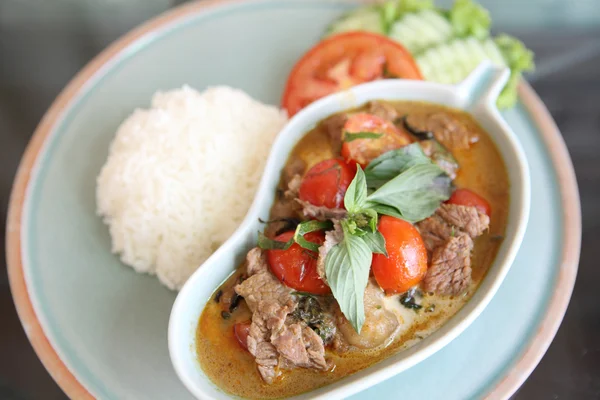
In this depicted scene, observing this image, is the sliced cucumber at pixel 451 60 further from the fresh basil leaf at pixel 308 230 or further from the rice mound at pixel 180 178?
the fresh basil leaf at pixel 308 230

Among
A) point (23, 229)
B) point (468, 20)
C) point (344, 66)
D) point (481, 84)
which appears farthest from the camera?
point (468, 20)

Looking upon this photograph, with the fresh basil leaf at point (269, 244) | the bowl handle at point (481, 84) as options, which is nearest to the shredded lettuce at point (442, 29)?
the bowl handle at point (481, 84)

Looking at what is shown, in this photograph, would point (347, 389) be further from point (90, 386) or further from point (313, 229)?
point (90, 386)

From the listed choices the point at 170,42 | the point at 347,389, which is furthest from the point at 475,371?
the point at 170,42

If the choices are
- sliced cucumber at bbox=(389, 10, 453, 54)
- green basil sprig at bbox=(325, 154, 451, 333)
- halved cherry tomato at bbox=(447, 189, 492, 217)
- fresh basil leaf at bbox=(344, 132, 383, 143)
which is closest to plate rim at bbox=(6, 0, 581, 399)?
sliced cucumber at bbox=(389, 10, 453, 54)

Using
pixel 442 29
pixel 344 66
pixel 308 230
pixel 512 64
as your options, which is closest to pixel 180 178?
pixel 308 230

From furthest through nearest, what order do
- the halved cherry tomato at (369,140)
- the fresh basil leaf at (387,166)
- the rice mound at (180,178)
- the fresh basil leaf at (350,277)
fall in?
the rice mound at (180,178), the halved cherry tomato at (369,140), the fresh basil leaf at (387,166), the fresh basil leaf at (350,277)

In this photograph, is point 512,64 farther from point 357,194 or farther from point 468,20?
point 357,194
